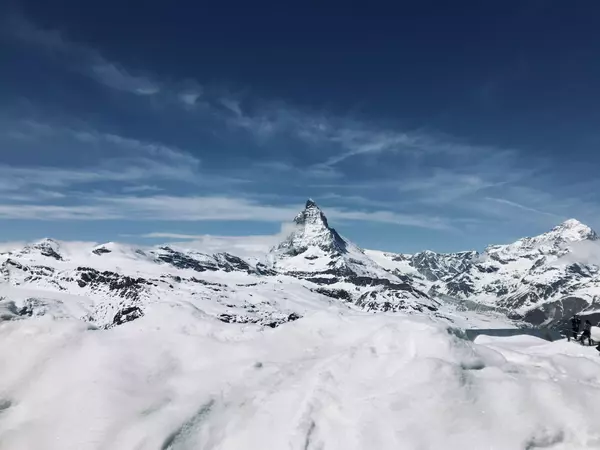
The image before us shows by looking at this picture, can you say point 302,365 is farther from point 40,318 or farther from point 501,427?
point 40,318

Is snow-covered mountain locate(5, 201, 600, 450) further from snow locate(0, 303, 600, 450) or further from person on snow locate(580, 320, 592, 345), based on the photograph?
person on snow locate(580, 320, 592, 345)

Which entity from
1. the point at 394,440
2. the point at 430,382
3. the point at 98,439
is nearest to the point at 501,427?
the point at 430,382

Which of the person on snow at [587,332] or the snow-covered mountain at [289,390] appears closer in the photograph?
the snow-covered mountain at [289,390]

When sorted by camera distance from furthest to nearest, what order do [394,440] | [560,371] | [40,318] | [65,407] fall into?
[40,318] < [560,371] < [65,407] < [394,440]

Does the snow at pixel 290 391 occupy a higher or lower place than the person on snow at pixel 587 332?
lower

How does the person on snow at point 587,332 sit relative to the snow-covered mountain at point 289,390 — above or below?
above

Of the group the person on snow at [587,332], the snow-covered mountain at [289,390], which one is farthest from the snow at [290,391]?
the person on snow at [587,332]

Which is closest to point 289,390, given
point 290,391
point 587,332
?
point 290,391

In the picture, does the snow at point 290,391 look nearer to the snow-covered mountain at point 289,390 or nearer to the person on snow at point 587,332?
the snow-covered mountain at point 289,390
